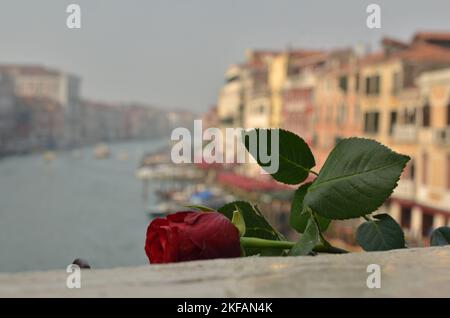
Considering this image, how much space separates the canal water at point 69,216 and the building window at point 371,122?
379cm

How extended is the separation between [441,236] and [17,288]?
0.26m

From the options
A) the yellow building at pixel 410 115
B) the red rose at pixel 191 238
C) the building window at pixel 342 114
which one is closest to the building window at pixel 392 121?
the yellow building at pixel 410 115

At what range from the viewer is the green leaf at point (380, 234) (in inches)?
16.3

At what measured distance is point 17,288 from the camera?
27 cm

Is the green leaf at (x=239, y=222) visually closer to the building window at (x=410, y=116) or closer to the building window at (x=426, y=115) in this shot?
the building window at (x=426, y=115)

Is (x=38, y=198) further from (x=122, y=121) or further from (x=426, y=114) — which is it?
(x=122, y=121)

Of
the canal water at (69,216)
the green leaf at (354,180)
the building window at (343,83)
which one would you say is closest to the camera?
the green leaf at (354,180)

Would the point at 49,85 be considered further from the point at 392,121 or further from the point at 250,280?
the point at 250,280

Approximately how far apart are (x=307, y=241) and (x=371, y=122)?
1204 cm

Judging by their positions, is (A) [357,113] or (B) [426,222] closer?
(B) [426,222]

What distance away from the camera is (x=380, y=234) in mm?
421

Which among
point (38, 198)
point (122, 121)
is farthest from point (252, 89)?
point (122, 121)

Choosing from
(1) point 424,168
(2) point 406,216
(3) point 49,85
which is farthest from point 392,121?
(3) point 49,85

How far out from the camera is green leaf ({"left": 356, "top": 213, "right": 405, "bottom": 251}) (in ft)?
1.36
